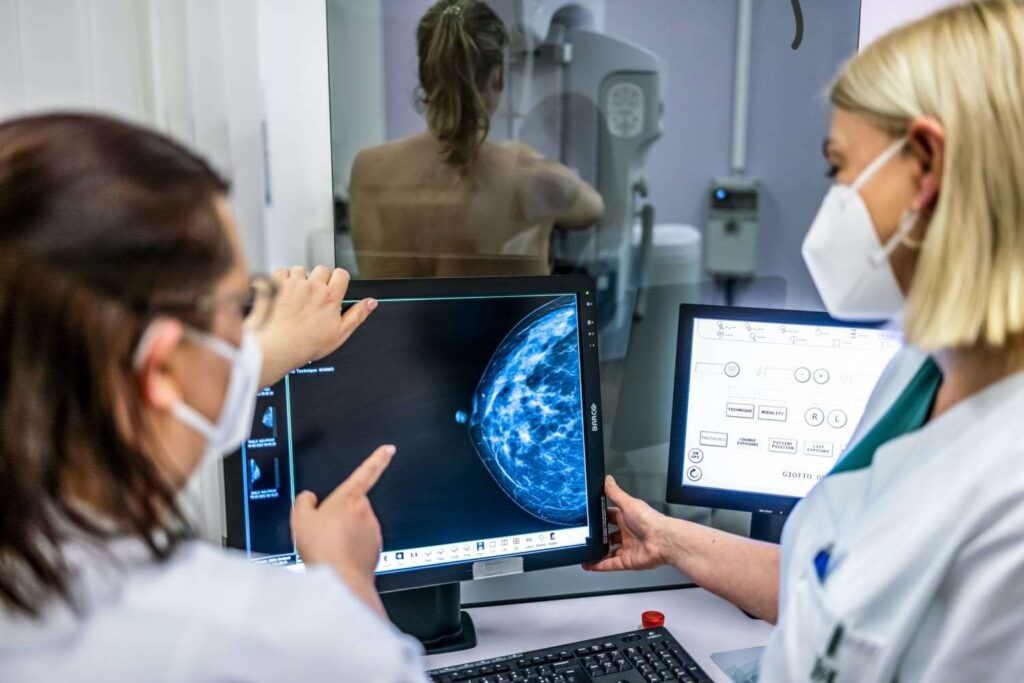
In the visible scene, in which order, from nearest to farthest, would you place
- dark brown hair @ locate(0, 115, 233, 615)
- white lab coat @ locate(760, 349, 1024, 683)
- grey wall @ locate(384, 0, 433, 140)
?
dark brown hair @ locate(0, 115, 233, 615)
white lab coat @ locate(760, 349, 1024, 683)
grey wall @ locate(384, 0, 433, 140)

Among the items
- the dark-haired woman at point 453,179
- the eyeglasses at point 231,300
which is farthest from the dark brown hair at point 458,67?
the eyeglasses at point 231,300

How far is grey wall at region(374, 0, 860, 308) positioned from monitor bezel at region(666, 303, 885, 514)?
53cm

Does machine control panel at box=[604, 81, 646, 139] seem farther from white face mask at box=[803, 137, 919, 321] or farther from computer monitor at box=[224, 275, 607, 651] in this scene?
white face mask at box=[803, 137, 919, 321]

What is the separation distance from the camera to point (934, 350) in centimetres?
85

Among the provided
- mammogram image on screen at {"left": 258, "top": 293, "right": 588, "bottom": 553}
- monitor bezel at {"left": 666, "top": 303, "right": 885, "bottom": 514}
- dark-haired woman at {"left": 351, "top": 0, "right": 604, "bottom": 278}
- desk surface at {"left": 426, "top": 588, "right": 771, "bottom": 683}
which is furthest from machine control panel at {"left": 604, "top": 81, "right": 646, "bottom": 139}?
desk surface at {"left": 426, "top": 588, "right": 771, "bottom": 683}

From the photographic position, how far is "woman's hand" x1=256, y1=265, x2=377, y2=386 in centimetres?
108

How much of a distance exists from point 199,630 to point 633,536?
805mm

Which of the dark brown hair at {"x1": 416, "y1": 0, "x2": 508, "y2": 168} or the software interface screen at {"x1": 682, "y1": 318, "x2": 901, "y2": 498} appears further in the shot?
the dark brown hair at {"x1": 416, "y1": 0, "x2": 508, "y2": 168}

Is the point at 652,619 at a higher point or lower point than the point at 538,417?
lower

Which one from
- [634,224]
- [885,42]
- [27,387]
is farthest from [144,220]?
[634,224]

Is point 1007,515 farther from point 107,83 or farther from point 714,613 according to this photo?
point 107,83

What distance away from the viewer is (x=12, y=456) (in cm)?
62

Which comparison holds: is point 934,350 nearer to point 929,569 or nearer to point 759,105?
point 929,569

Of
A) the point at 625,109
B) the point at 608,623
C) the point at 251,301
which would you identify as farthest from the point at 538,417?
the point at 625,109
